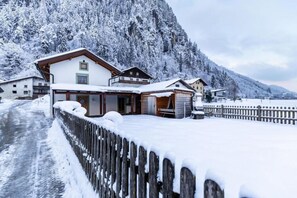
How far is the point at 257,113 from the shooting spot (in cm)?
1552

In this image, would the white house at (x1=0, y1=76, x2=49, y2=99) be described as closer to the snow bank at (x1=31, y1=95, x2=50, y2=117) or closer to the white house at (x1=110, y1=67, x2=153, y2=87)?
the snow bank at (x1=31, y1=95, x2=50, y2=117)

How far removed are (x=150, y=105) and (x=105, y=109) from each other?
16.8 feet

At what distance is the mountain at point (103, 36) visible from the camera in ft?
288

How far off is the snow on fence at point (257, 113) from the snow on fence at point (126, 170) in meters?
13.4

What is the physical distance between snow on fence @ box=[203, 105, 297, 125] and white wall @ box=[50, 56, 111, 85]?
1272 centimetres

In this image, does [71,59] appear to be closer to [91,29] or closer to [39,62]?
[39,62]

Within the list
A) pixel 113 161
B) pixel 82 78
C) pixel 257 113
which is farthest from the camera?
pixel 82 78

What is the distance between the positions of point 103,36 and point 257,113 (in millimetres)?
96644

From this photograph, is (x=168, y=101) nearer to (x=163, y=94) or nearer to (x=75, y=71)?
(x=163, y=94)

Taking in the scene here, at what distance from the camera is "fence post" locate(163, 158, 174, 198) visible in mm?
1508

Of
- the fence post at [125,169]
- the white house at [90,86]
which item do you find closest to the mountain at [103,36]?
the white house at [90,86]

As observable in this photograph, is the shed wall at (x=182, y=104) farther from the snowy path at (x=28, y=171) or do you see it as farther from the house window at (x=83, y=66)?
the snowy path at (x=28, y=171)

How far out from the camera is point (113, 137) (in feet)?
9.68

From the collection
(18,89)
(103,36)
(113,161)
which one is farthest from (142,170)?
(103,36)
